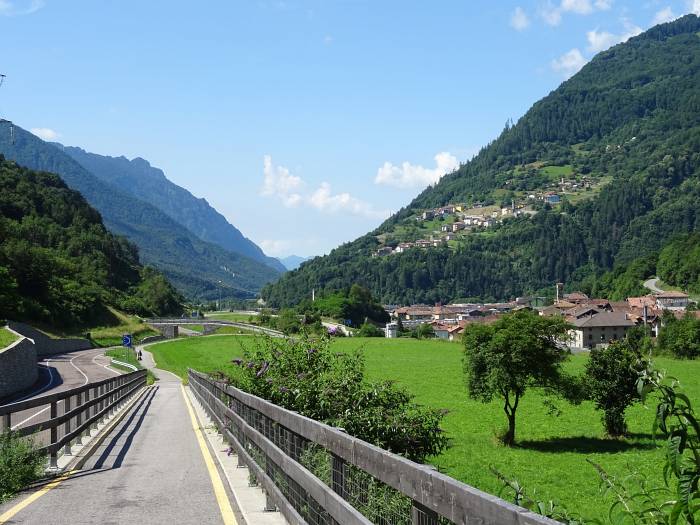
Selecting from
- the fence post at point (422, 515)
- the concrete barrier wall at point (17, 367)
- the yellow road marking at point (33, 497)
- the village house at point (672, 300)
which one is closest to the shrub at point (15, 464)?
the yellow road marking at point (33, 497)

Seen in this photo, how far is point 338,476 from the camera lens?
6.07 meters

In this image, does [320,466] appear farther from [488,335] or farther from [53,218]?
[53,218]

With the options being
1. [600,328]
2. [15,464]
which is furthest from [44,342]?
[600,328]

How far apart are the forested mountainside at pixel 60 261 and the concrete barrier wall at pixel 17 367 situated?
132ft

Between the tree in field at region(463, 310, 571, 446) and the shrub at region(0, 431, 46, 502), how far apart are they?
27188 millimetres

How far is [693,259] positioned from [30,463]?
660 feet

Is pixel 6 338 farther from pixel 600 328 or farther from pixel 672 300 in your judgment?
pixel 672 300

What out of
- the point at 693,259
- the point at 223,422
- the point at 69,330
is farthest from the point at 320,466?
the point at 693,259

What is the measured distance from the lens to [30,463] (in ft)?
38.8

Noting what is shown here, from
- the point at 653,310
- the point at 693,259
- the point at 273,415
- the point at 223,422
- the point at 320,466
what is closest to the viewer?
the point at 320,466

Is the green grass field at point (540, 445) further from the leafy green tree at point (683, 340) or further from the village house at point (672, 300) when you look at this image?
the village house at point (672, 300)

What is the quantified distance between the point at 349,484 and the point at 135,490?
19.0 ft

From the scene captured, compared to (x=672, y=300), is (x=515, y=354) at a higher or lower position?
lower

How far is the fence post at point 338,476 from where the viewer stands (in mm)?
5988
